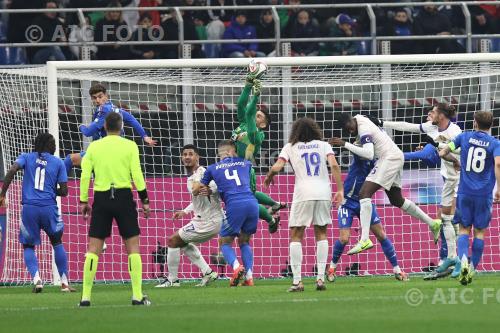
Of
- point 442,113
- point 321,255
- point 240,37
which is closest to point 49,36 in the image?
point 240,37

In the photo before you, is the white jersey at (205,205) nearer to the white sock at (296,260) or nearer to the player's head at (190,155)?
the player's head at (190,155)

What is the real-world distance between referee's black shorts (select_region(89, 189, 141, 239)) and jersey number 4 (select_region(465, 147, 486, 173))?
4.81 metres

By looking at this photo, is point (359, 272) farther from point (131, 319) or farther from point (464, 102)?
point (131, 319)

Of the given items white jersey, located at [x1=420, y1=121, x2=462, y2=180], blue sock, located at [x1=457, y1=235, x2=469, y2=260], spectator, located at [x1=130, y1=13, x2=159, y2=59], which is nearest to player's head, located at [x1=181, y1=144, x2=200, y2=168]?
white jersey, located at [x1=420, y1=121, x2=462, y2=180]

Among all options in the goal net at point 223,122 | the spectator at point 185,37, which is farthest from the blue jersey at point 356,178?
the spectator at point 185,37

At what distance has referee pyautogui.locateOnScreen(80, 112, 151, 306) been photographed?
48.8ft

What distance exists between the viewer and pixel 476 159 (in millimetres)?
17516

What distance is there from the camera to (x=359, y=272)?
22969 millimetres

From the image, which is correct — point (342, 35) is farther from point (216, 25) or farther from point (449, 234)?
point (449, 234)

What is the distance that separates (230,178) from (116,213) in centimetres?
442

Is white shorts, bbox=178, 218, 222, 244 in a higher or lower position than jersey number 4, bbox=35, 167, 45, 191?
lower

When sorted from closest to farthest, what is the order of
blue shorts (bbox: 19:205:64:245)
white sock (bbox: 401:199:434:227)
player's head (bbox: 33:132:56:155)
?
player's head (bbox: 33:132:56:155), blue shorts (bbox: 19:205:64:245), white sock (bbox: 401:199:434:227)

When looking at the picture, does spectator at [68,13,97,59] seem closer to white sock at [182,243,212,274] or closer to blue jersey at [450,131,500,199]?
white sock at [182,243,212,274]

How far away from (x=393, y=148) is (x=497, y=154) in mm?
2761
